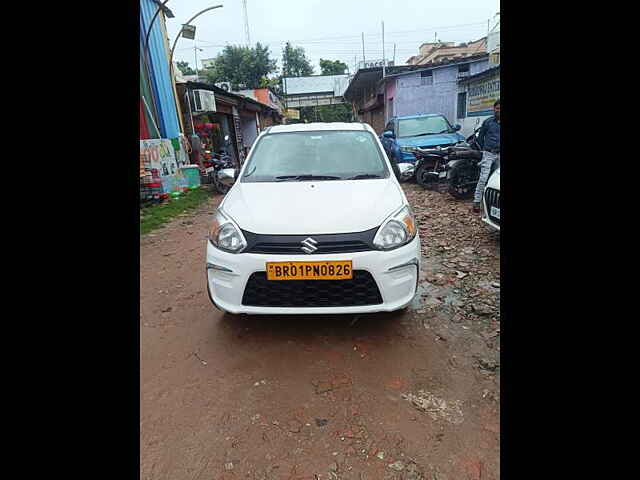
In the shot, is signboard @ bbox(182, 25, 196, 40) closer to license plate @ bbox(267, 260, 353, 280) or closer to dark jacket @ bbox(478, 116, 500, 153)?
dark jacket @ bbox(478, 116, 500, 153)

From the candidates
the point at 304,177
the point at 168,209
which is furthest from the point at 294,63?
the point at 304,177

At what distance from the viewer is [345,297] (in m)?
2.27

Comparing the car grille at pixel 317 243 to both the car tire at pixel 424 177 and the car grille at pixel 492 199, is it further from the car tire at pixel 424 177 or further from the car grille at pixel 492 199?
the car tire at pixel 424 177

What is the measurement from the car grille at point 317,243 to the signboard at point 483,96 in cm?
1013

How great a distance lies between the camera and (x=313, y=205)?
2498 mm

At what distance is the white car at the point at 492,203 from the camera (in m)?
4.01

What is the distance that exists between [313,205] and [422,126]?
25.8 ft

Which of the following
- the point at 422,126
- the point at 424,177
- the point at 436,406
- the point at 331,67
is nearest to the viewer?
the point at 436,406

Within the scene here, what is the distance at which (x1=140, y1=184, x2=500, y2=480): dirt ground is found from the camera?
1.64 m

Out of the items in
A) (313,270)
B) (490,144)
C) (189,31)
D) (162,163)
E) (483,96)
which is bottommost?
(313,270)

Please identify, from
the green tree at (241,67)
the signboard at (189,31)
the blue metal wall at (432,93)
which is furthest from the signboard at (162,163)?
the green tree at (241,67)

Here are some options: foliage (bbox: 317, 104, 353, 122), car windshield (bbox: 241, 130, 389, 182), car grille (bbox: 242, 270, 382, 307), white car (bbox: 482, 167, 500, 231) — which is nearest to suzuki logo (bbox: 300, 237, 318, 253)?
car grille (bbox: 242, 270, 382, 307)

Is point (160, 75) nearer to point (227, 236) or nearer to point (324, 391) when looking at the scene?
point (227, 236)
